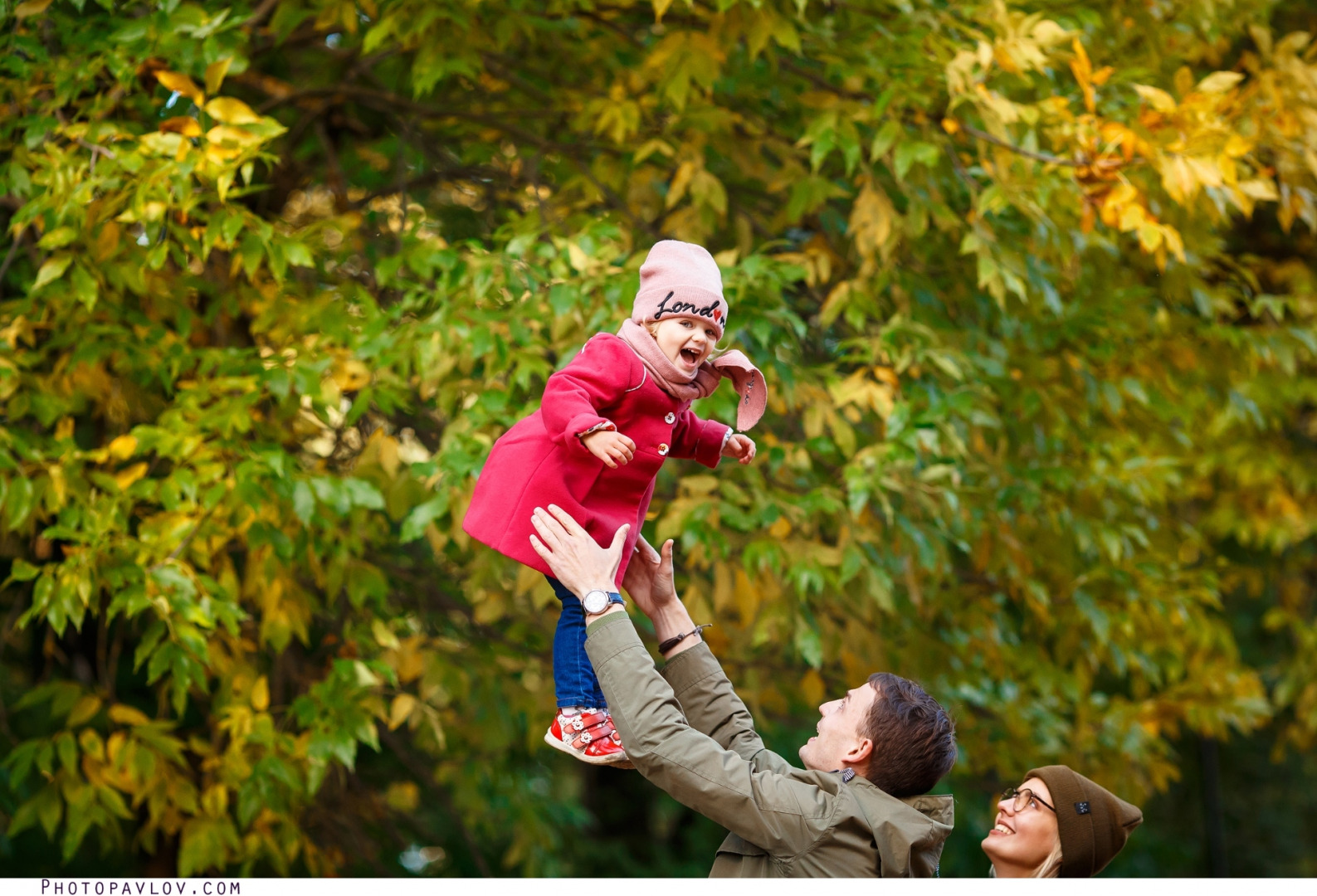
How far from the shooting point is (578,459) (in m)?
2.16

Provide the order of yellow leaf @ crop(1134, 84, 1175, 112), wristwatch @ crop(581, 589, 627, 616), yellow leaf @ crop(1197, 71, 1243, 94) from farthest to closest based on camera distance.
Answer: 1. yellow leaf @ crop(1197, 71, 1243, 94)
2. yellow leaf @ crop(1134, 84, 1175, 112)
3. wristwatch @ crop(581, 589, 627, 616)

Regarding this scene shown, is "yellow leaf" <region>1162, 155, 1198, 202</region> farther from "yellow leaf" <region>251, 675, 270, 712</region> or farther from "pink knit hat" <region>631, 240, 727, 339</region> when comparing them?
"yellow leaf" <region>251, 675, 270, 712</region>

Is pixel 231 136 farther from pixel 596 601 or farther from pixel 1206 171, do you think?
pixel 1206 171

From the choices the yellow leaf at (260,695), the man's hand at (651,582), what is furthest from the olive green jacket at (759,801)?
the yellow leaf at (260,695)

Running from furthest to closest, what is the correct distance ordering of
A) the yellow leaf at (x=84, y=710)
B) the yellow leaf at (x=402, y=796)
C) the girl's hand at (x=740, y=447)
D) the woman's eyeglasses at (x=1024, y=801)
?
the yellow leaf at (x=402, y=796) → the yellow leaf at (x=84, y=710) → the woman's eyeglasses at (x=1024, y=801) → the girl's hand at (x=740, y=447)

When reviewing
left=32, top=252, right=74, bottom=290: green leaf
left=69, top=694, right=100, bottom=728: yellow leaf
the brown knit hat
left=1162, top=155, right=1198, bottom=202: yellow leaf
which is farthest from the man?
left=69, top=694, right=100, bottom=728: yellow leaf

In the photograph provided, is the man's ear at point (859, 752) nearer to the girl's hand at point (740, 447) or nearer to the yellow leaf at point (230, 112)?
the girl's hand at point (740, 447)

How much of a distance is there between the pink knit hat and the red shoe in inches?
27.6

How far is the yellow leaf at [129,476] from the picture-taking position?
3.80 metres

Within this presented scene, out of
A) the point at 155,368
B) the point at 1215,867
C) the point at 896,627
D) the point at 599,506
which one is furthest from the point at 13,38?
the point at 1215,867

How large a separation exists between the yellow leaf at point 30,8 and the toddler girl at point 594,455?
2325mm

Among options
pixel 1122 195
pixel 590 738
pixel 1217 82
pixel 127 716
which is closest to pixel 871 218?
pixel 1122 195

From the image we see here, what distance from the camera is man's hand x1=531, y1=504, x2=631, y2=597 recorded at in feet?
6.88

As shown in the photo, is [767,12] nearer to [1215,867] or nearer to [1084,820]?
[1084,820]
